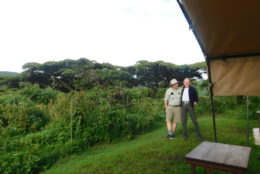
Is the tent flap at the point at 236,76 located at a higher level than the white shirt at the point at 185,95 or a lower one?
higher

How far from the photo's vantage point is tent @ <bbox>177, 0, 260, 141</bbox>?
2.07m

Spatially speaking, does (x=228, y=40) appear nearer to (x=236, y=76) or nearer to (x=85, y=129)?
(x=236, y=76)

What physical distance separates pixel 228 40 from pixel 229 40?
0.01m

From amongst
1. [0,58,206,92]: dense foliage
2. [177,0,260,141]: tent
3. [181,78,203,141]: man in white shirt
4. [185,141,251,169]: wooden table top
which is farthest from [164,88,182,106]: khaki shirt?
[0,58,206,92]: dense foliage

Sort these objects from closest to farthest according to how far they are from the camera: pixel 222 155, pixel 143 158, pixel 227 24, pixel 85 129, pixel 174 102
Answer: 1. pixel 227 24
2. pixel 222 155
3. pixel 143 158
4. pixel 174 102
5. pixel 85 129

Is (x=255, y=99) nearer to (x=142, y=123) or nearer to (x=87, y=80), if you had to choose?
Answer: (x=142, y=123)

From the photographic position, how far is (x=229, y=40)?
9.26ft

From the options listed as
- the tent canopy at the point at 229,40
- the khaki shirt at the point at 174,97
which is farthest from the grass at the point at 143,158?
the tent canopy at the point at 229,40

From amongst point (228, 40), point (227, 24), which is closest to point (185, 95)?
point (228, 40)

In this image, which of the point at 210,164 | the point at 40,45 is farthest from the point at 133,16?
the point at 40,45

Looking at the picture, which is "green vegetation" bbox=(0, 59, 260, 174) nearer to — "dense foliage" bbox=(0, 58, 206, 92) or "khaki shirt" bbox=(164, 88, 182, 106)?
"khaki shirt" bbox=(164, 88, 182, 106)

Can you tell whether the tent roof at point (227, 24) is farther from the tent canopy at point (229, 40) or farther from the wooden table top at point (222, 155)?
the wooden table top at point (222, 155)

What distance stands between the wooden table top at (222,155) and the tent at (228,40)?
974 mm

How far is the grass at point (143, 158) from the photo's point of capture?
4389 millimetres
